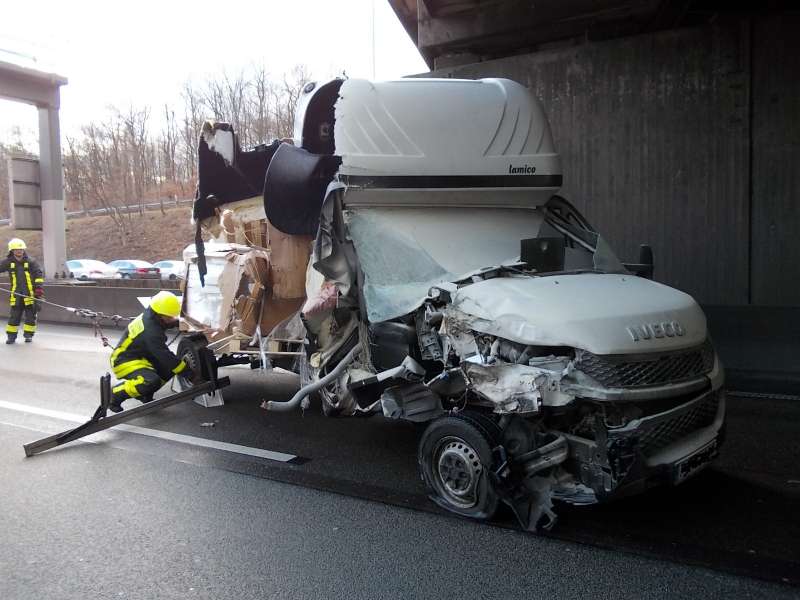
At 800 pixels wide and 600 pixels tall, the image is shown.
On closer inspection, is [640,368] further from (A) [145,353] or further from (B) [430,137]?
(A) [145,353]

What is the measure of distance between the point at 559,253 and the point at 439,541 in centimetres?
199

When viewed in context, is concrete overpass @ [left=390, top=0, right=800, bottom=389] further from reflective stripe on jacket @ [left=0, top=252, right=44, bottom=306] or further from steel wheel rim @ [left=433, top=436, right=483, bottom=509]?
reflective stripe on jacket @ [left=0, top=252, right=44, bottom=306]

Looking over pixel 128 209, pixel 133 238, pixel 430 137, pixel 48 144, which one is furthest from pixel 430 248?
pixel 128 209

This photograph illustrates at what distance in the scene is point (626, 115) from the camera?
33.6 ft

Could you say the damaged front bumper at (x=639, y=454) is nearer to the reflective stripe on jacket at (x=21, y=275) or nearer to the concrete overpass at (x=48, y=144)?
the reflective stripe on jacket at (x=21, y=275)

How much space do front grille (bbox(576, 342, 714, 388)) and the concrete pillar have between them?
2106 cm

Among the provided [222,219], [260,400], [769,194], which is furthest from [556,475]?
[769,194]

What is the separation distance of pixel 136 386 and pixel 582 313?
4699mm

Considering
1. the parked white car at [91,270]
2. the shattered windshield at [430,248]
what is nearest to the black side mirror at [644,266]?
the shattered windshield at [430,248]

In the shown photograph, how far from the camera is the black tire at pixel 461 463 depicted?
3.79m

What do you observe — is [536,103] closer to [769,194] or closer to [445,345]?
[445,345]

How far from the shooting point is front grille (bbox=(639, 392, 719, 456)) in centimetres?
344

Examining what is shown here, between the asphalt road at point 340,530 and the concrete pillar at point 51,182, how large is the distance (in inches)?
667

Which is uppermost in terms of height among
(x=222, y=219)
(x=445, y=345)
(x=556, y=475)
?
(x=222, y=219)
